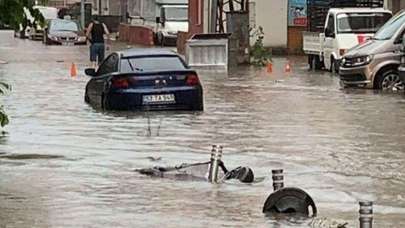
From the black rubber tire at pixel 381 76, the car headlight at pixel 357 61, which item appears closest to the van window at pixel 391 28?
the car headlight at pixel 357 61

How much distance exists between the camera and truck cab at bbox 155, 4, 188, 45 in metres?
60.8

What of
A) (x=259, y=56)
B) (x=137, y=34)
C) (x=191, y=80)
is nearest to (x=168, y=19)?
(x=137, y=34)

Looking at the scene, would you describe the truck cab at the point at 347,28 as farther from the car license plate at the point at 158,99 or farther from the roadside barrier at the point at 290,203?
the roadside barrier at the point at 290,203

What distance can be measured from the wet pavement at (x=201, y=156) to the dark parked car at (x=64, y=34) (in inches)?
1375

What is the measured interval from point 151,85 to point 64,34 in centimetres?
4262

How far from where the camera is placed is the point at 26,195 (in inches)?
504

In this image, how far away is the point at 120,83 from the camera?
75.3ft

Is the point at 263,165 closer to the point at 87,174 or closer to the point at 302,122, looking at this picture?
the point at 87,174

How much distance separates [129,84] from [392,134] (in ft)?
19.2

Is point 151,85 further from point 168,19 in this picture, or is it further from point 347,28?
point 168,19

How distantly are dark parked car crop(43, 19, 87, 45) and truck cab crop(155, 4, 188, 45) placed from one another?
15.9 feet

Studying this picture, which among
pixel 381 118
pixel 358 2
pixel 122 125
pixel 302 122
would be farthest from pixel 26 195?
pixel 358 2

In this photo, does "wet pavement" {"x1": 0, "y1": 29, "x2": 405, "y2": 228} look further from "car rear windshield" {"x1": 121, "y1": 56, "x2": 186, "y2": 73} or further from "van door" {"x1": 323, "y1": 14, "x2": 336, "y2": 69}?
"van door" {"x1": 323, "y1": 14, "x2": 336, "y2": 69}

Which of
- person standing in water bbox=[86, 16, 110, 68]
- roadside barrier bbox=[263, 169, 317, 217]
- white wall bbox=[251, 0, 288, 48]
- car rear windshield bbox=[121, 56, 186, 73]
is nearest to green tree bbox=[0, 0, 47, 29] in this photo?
roadside barrier bbox=[263, 169, 317, 217]
